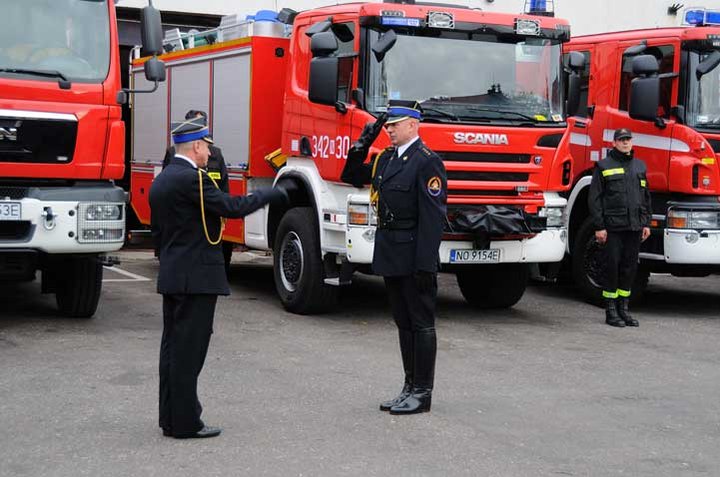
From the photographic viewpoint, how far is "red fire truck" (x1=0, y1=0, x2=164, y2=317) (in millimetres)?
9117

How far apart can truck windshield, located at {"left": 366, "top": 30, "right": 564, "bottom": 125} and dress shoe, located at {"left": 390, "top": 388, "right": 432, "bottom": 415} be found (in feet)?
12.3

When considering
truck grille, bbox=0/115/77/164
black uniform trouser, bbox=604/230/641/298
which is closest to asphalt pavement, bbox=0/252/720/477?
black uniform trouser, bbox=604/230/641/298

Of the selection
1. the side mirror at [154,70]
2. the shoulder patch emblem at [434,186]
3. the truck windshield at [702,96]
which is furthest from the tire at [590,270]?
the shoulder patch emblem at [434,186]

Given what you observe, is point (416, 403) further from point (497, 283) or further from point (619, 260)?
point (497, 283)

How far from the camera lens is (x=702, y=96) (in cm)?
1127

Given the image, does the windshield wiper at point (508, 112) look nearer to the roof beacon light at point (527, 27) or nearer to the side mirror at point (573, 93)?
the side mirror at point (573, 93)

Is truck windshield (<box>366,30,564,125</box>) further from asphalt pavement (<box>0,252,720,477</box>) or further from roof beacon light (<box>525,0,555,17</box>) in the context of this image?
asphalt pavement (<box>0,252,720,477</box>)

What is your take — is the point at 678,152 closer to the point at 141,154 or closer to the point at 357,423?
the point at 357,423

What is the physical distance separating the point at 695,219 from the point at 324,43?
13.6ft

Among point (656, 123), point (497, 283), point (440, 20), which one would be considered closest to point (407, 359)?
point (440, 20)

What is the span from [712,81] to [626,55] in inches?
38.3

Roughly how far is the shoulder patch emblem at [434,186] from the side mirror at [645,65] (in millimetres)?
4898

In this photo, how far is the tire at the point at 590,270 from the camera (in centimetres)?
1225

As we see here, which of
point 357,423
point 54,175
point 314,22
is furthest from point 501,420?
point 314,22
